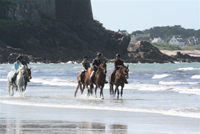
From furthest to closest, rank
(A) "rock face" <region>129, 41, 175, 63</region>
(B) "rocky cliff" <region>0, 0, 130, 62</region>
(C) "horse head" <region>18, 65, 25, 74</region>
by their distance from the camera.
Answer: (A) "rock face" <region>129, 41, 175, 63</region>
(B) "rocky cliff" <region>0, 0, 130, 62</region>
(C) "horse head" <region>18, 65, 25, 74</region>

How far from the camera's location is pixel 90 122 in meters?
16.1

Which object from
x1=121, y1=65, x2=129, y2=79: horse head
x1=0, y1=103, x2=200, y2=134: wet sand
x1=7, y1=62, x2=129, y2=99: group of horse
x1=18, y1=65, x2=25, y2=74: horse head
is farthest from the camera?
x1=18, y1=65, x2=25, y2=74: horse head

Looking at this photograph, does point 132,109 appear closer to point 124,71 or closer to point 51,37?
point 124,71

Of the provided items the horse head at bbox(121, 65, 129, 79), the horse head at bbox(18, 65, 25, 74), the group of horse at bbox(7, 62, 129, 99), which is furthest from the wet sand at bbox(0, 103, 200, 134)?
the horse head at bbox(18, 65, 25, 74)

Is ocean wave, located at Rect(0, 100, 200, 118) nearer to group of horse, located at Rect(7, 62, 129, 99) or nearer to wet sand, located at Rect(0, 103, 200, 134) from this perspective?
wet sand, located at Rect(0, 103, 200, 134)

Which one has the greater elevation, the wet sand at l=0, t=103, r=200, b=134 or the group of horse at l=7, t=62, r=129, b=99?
the group of horse at l=7, t=62, r=129, b=99

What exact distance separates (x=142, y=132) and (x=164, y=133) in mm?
541

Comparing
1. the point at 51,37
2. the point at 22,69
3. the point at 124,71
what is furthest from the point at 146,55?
the point at 124,71

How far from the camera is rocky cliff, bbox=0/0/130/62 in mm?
157875

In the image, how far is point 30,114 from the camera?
18.3 metres

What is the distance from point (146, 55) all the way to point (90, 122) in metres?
163

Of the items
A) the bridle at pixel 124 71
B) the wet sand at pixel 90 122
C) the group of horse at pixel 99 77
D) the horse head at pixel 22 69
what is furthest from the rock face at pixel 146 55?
the wet sand at pixel 90 122

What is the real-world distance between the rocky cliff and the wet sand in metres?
129

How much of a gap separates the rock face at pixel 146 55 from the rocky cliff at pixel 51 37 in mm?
4752
